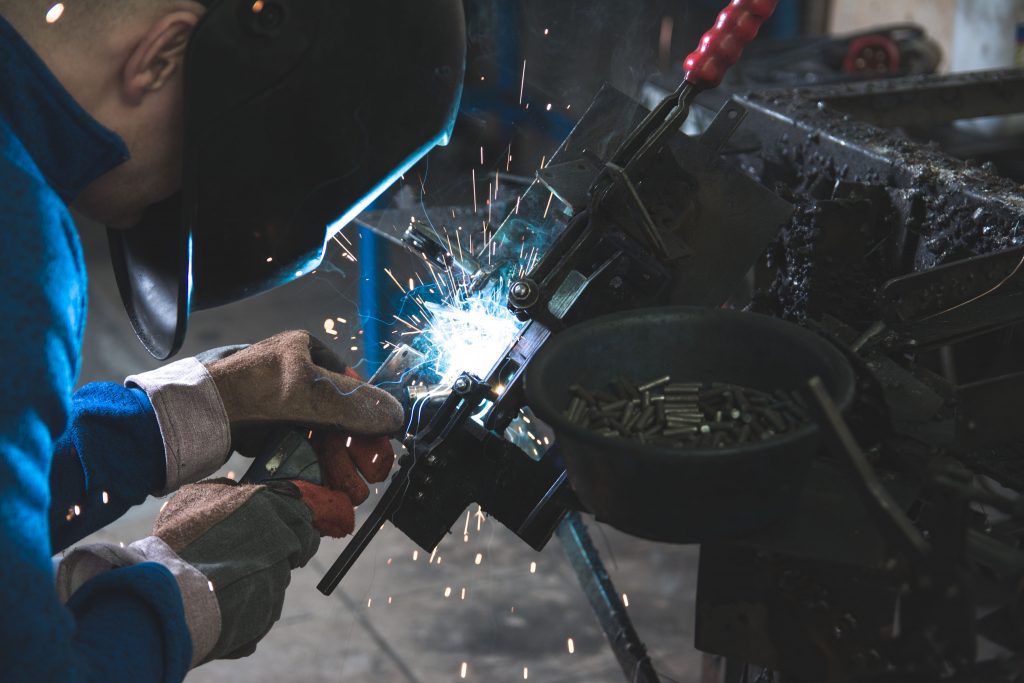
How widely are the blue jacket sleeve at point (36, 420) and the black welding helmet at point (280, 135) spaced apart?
0.27 meters

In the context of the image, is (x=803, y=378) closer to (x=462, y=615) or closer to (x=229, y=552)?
(x=229, y=552)

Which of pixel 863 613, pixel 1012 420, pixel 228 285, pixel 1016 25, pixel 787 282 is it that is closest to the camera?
pixel 863 613

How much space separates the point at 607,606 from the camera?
2271 millimetres

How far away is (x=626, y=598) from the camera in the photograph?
11.8ft

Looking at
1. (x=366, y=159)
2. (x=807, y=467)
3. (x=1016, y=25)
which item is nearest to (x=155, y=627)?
(x=366, y=159)

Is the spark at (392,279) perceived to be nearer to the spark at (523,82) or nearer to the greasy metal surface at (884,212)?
the spark at (523,82)

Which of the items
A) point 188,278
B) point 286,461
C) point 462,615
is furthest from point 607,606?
point 462,615

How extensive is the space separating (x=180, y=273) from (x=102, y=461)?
0.37 meters

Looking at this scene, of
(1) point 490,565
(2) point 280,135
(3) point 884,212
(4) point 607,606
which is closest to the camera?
(2) point 280,135

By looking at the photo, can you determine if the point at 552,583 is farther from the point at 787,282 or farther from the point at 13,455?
the point at 13,455

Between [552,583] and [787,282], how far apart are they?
200 cm

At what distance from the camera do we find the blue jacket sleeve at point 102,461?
1668mm

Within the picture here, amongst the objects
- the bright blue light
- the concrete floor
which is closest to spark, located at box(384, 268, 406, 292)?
the concrete floor

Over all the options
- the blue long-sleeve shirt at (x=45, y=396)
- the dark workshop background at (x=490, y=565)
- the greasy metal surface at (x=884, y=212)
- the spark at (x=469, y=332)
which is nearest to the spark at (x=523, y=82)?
the dark workshop background at (x=490, y=565)
